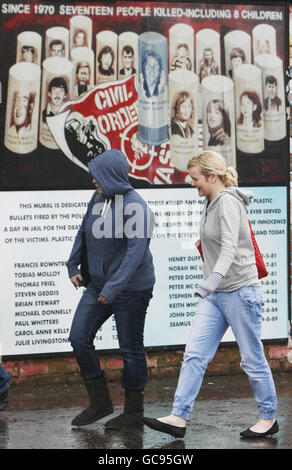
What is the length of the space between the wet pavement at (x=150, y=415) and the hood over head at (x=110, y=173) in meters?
1.71

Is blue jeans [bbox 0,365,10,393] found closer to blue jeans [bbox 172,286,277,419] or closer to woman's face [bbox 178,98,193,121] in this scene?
blue jeans [bbox 172,286,277,419]

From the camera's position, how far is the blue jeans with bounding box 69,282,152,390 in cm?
650

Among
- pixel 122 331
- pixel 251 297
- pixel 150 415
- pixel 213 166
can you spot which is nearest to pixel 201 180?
pixel 213 166

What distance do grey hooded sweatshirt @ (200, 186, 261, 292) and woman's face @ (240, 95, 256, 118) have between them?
2315 millimetres

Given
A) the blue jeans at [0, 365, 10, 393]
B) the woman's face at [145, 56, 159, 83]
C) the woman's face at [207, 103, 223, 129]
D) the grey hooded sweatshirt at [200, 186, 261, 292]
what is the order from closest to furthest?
1. the grey hooded sweatshirt at [200, 186, 261, 292]
2. the blue jeans at [0, 365, 10, 393]
3. the woman's face at [145, 56, 159, 83]
4. the woman's face at [207, 103, 223, 129]

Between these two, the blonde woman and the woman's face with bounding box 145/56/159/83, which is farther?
the woman's face with bounding box 145/56/159/83

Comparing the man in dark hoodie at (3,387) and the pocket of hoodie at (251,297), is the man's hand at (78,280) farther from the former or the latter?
the pocket of hoodie at (251,297)

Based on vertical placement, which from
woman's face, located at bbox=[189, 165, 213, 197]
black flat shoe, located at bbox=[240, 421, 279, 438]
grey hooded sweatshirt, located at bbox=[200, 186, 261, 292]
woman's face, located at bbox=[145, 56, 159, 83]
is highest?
woman's face, located at bbox=[145, 56, 159, 83]

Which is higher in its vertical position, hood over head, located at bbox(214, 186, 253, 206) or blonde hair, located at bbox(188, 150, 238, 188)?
blonde hair, located at bbox(188, 150, 238, 188)

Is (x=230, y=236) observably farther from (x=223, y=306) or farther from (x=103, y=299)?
(x=103, y=299)

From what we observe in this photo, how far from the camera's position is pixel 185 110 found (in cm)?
835

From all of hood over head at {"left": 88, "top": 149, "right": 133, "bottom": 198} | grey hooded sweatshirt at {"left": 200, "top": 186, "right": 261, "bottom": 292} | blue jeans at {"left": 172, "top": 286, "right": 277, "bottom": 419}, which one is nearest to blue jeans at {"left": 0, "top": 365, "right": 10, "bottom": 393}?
blue jeans at {"left": 172, "top": 286, "right": 277, "bottom": 419}

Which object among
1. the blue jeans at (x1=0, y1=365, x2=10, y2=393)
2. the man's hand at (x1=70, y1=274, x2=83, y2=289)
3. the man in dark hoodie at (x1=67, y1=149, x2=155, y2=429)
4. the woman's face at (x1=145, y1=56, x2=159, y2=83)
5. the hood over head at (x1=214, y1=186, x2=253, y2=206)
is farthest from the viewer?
the woman's face at (x1=145, y1=56, x2=159, y2=83)

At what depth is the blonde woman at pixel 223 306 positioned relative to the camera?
20.4ft
